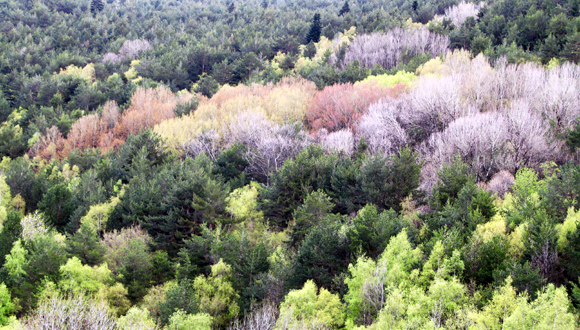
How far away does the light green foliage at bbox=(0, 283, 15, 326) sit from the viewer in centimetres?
3009

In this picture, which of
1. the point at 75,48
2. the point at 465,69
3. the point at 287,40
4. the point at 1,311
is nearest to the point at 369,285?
the point at 1,311

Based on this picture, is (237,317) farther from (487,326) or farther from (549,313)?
(549,313)

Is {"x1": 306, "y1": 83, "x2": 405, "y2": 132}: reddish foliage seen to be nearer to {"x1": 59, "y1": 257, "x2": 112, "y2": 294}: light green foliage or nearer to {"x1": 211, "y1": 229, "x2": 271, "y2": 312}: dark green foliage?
{"x1": 211, "y1": 229, "x2": 271, "y2": 312}: dark green foliage

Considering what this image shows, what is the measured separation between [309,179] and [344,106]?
62.3 ft

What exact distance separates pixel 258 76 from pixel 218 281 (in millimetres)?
51108

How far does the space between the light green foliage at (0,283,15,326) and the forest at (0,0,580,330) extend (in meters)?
0.14

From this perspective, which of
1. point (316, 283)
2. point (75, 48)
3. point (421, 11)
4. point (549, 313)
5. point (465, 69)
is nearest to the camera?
point (549, 313)

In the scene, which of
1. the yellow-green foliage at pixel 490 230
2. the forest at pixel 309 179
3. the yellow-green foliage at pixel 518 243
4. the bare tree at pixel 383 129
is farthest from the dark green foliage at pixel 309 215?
the bare tree at pixel 383 129

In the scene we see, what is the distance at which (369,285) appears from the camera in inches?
965

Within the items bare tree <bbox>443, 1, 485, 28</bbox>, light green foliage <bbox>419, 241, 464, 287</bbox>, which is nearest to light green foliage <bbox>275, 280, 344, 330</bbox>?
light green foliage <bbox>419, 241, 464, 287</bbox>

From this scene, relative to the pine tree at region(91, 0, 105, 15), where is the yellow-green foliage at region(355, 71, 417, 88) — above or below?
below

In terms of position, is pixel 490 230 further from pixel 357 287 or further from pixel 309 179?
pixel 309 179

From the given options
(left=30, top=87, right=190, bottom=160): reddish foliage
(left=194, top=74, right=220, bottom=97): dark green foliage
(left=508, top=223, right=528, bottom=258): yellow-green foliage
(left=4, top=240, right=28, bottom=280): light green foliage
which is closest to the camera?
(left=508, top=223, right=528, bottom=258): yellow-green foliage

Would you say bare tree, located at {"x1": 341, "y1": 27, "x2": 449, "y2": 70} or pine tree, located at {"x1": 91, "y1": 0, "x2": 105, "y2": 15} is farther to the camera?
pine tree, located at {"x1": 91, "y1": 0, "x2": 105, "y2": 15}
